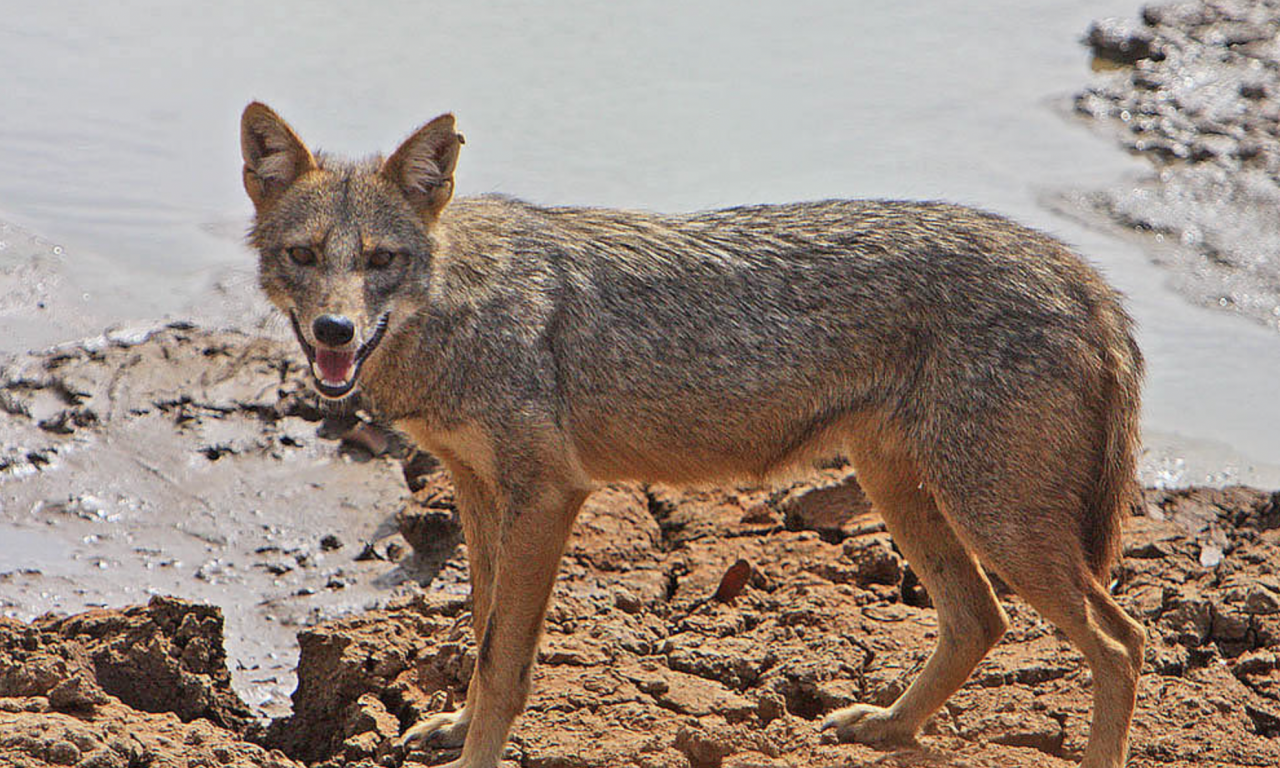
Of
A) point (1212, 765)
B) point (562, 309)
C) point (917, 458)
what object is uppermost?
point (562, 309)

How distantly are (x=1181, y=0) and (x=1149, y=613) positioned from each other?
10144 millimetres

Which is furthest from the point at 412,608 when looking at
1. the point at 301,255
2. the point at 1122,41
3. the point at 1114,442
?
the point at 1122,41

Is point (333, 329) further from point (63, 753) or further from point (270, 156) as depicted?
point (63, 753)

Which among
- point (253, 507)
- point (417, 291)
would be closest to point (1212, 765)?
point (417, 291)

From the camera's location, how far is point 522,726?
6.65m

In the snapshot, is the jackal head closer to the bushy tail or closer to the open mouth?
the open mouth

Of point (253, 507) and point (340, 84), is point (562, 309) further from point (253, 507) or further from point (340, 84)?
point (340, 84)

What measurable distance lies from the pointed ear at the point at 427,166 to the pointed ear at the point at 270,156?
344 millimetres

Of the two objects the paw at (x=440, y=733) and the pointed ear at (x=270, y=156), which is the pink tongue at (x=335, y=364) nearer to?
the pointed ear at (x=270, y=156)

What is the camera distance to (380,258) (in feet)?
20.5

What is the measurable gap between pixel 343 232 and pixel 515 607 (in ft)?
5.19

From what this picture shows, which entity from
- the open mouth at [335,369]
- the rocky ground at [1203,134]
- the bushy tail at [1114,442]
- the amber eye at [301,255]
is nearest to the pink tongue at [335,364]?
the open mouth at [335,369]

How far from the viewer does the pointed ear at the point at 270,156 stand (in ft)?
20.9

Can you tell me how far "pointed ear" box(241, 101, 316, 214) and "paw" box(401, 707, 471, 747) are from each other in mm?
2196
